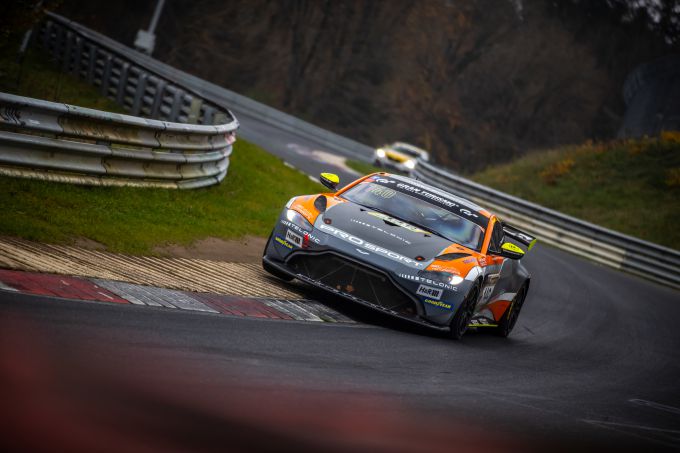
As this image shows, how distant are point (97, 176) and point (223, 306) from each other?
4444 mm

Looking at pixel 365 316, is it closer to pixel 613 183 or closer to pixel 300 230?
pixel 300 230

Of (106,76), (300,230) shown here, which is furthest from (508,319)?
(106,76)

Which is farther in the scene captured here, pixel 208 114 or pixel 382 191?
pixel 208 114

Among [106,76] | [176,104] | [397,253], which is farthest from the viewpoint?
[106,76]

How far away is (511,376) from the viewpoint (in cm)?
883

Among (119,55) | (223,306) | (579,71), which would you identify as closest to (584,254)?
(119,55)

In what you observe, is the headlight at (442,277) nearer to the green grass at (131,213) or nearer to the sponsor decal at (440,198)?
the sponsor decal at (440,198)

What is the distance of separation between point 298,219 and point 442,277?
154cm

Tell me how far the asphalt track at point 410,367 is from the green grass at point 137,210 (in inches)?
91.8

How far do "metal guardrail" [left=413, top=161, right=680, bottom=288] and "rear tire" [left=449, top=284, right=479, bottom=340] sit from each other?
52.4 feet

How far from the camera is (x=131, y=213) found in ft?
37.9

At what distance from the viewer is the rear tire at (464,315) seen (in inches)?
372

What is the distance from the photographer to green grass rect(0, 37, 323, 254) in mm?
9484

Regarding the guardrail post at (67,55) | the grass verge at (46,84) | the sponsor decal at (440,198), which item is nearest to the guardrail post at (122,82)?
the grass verge at (46,84)
